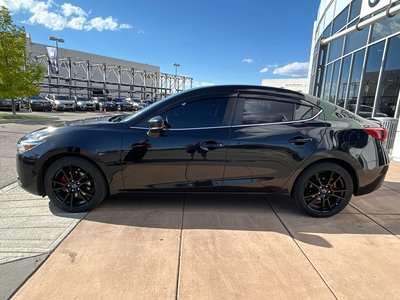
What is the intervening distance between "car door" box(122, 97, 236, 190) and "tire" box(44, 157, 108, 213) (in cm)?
40

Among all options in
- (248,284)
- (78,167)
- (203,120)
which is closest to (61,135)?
(78,167)

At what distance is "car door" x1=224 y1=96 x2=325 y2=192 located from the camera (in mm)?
3330

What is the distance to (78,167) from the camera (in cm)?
337

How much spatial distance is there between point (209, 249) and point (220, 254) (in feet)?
0.45

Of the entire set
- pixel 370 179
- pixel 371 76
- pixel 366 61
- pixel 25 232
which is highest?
pixel 366 61

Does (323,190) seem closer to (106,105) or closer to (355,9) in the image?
(355,9)

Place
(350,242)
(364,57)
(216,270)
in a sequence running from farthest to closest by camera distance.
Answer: (364,57), (350,242), (216,270)

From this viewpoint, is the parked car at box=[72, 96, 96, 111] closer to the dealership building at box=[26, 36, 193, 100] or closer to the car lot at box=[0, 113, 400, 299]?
the dealership building at box=[26, 36, 193, 100]

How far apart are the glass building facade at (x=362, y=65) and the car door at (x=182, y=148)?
214 inches

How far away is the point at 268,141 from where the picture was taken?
3.33 metres

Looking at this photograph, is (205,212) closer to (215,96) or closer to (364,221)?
(215,96)

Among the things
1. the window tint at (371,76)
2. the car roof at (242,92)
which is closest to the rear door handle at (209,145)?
the car roof at (242,92)

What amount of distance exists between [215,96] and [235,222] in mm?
1623

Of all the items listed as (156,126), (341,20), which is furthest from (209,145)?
(341,20)
